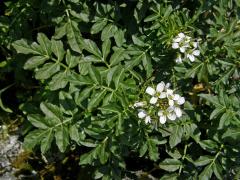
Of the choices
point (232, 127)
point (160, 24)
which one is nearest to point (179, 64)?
point (160, 24)

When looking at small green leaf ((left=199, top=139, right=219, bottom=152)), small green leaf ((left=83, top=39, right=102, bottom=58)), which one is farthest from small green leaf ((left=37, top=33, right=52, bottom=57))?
small green leaf ((left=199, top=139, right=219, bottom=152))

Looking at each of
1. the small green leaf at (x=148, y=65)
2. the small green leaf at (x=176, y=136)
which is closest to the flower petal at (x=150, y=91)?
the small green leaf at (x=148, y=65)

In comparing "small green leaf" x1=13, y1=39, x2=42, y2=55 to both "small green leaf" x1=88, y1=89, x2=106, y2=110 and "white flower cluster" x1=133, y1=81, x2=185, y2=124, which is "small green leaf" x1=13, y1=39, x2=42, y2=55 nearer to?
"small green leaf" x1=88, y1=89, x2=106, y2=110

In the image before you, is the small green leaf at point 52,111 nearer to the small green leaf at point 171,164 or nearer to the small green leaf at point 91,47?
the small green leaf at point 91,47

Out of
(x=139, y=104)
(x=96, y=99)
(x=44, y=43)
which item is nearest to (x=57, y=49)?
(x=44, y=43)

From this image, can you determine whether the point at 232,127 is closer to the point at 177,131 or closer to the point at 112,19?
the point at 177,131

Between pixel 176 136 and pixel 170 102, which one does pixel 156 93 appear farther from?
pixel 176 136
